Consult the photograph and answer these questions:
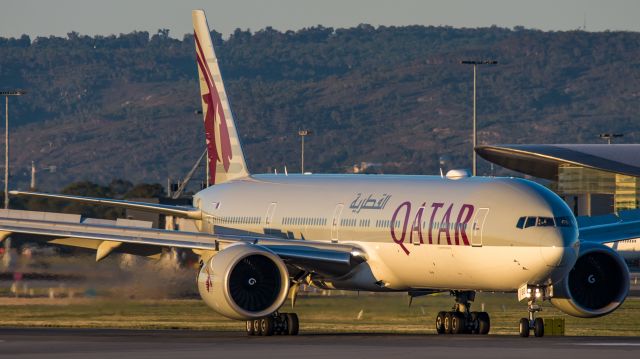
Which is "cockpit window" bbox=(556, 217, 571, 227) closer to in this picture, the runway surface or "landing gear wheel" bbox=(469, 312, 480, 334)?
the runway surface

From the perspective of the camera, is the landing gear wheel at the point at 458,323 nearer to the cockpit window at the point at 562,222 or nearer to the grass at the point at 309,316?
the grass at the point at 309,316

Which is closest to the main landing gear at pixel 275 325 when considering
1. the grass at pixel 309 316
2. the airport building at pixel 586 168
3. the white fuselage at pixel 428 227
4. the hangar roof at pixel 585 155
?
the white fuselage at pixel 428 227

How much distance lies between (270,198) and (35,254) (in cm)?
835

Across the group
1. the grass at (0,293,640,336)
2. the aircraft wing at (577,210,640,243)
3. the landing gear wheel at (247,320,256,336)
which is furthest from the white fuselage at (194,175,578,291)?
the aircraft wing at (577,210,640,243)

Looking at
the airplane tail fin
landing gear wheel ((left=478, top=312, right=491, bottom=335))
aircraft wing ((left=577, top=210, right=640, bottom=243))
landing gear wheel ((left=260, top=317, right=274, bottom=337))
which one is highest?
the airplane tail fin

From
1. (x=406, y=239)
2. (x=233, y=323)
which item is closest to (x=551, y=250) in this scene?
(x=406, y=239)

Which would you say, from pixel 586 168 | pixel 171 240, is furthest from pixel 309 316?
pixel 586 168

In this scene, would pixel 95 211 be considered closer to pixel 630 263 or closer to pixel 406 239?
pixel 630 263

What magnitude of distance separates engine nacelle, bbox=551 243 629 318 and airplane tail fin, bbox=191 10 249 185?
46.4ft

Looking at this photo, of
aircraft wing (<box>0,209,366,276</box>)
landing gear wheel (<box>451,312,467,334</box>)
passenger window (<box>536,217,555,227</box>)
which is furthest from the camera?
landing gear wheel (<box>451,312,467,334</box>)

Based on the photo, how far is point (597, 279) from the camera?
141ft

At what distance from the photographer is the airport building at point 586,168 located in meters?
108

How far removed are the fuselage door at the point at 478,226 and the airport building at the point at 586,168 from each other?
65125mm

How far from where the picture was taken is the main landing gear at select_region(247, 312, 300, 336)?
139ft
